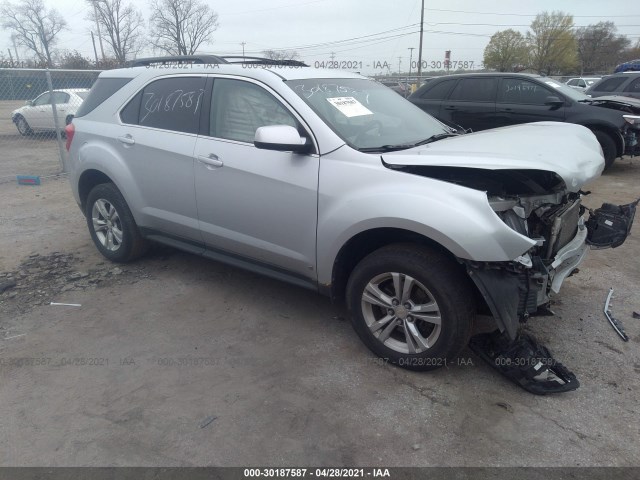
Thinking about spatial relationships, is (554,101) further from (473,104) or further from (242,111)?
(242,111)

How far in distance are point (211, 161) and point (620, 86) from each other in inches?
462

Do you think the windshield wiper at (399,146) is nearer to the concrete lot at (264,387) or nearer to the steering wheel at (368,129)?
the steering wheel at (368,129)

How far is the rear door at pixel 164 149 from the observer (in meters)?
3.85

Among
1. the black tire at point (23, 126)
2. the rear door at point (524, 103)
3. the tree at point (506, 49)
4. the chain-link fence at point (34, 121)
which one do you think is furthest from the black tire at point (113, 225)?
the tree at point (506, 49)

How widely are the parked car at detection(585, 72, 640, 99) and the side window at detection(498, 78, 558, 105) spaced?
14.5 feet

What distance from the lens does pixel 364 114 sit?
139 inches

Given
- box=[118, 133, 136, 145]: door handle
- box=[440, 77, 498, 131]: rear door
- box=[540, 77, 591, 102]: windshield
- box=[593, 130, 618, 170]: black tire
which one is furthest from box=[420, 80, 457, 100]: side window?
box=[118, 133, 136, 145]: door handle

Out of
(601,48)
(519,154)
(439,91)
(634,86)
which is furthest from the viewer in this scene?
(601,48)

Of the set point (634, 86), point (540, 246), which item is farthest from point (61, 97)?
point (634, 86)

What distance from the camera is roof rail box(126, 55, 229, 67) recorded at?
4.02 m

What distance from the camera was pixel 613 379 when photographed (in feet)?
9.53

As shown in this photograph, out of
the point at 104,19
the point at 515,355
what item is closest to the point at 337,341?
the point at 515,355

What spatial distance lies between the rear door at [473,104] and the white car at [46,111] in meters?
9.71

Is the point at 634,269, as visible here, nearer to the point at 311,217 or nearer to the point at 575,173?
the point at 575,173
